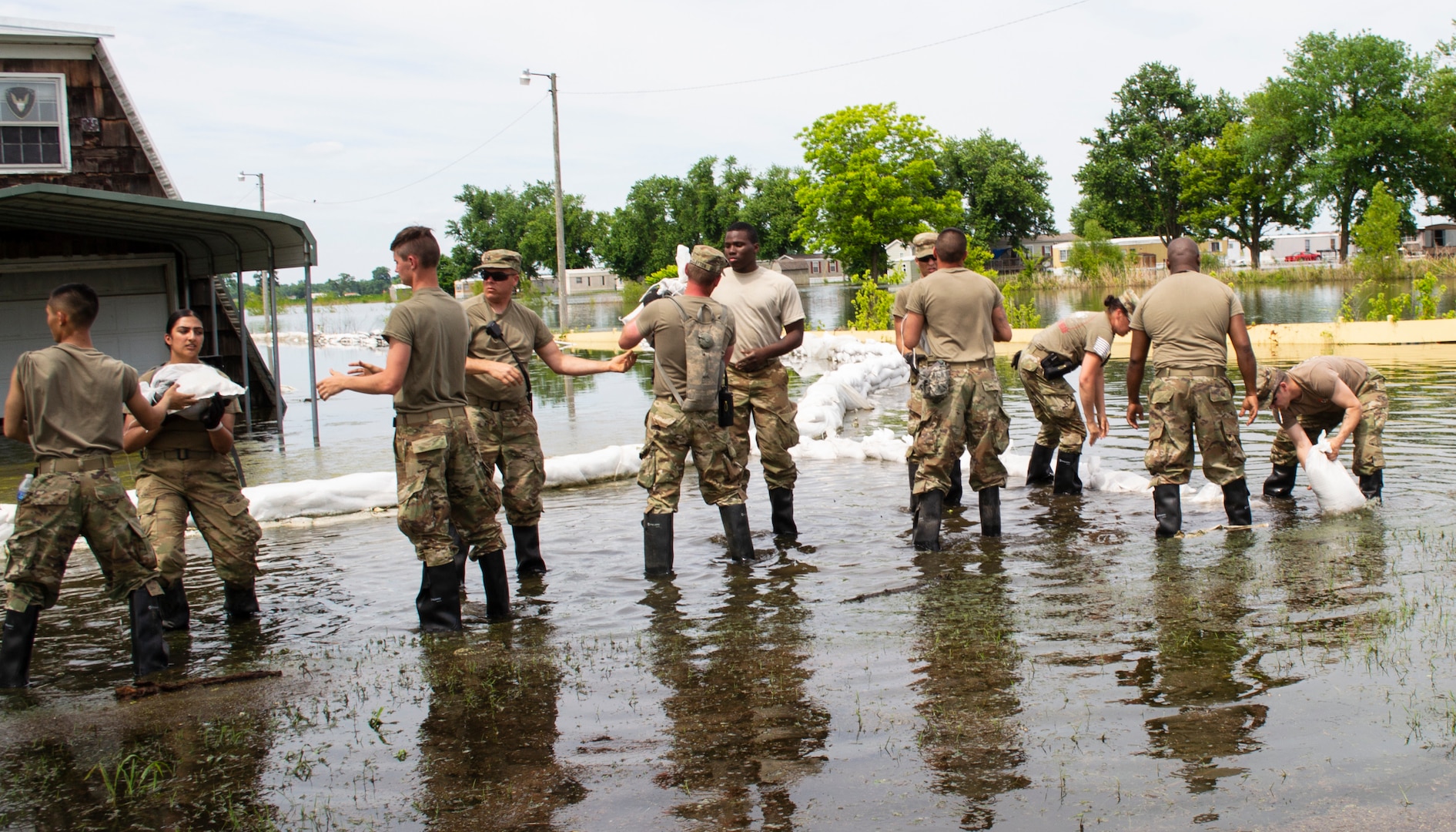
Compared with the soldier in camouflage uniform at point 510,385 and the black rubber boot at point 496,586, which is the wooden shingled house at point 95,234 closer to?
the soldier in camouflage uniform at point 510,385

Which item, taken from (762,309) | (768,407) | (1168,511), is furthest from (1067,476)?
(762,309)

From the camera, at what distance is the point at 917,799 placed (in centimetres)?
312

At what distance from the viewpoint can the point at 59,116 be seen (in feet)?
49.4

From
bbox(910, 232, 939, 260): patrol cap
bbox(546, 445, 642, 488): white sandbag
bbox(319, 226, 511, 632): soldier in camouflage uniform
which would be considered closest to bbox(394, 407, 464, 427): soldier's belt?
bbox(319, 226, 511, 632): soldier in camouflage uniform

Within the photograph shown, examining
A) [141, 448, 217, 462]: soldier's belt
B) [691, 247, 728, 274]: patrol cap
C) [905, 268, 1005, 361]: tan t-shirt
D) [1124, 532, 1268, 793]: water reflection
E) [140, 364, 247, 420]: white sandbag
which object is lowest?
[1124, 532, 1268, 793]: water reflection

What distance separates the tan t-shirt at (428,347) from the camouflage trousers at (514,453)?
33.3 inches

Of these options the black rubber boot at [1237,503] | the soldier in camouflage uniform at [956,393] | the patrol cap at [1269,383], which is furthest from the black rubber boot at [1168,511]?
the patrol cap at [1269,383]

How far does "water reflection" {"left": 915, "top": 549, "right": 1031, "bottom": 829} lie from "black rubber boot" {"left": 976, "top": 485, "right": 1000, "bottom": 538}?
0.87m

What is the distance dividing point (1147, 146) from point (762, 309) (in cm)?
7890

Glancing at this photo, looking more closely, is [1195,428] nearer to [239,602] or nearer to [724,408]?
[724,408]

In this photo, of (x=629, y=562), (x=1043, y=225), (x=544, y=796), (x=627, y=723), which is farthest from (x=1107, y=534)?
(x=1043, y=225)

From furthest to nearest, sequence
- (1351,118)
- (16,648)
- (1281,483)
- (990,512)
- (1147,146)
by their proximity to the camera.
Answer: (1147,146) → (1351,118) → (1281,483) → (990,512) → (16,648)

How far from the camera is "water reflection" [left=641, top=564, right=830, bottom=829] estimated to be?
10.5 feet

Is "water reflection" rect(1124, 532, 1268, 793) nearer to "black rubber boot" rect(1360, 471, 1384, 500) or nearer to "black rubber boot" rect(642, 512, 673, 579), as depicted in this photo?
"black rubber boot" rect(1360, 471, 1384, 500)
